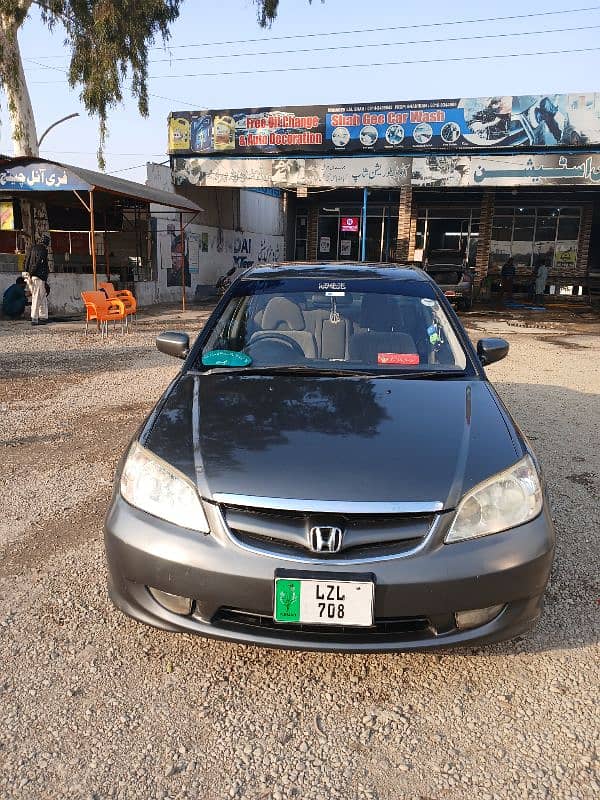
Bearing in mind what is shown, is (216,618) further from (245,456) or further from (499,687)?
(499,687)

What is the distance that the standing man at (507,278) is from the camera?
80.0ft

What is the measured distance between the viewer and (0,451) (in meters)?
4.92

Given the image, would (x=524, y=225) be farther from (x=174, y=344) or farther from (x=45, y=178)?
(x=174, y=344)

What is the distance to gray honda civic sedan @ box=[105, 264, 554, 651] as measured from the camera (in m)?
1.99

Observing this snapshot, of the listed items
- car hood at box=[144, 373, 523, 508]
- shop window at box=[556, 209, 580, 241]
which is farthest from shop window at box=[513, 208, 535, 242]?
car hood at box=[144, 373, 523, 508]

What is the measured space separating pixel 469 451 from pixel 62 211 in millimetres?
21034

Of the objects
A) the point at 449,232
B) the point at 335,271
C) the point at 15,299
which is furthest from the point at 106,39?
the point at 335,271

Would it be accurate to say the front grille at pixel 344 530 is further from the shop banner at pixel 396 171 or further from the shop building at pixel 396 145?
the shop banner at pixel 396 171

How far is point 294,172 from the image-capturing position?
1994cm

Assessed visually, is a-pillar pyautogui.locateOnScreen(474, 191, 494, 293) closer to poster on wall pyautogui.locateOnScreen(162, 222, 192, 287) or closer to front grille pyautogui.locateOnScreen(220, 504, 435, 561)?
poster on wall pyautogui.locateOnScreen(162, 222, 192, 287)

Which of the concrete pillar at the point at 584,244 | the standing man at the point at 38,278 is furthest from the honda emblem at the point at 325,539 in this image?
the concrete pillar at the point at 584,244

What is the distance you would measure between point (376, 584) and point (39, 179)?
44.6ft

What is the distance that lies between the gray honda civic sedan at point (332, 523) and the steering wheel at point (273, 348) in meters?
0.55

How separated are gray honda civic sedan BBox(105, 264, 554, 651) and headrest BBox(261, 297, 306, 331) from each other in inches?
34.9
